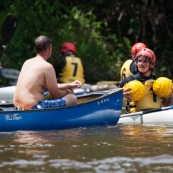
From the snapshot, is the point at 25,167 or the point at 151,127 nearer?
the point at 25,167

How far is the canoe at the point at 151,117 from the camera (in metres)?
12.1

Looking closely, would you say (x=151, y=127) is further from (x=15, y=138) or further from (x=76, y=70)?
(x=76, y=70)

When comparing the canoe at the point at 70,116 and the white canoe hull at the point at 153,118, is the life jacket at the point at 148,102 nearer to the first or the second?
the white canoe hull at the point at 153,118

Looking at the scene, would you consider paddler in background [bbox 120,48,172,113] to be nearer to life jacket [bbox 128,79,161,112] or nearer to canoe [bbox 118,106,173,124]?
life jacket [bbox 128,79,161,112]

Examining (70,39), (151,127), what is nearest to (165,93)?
(151,127)

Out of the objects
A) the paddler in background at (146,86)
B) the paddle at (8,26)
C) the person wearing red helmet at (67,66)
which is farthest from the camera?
the person wearing red helmet at (67,66)

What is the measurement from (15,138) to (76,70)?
6.04 metres

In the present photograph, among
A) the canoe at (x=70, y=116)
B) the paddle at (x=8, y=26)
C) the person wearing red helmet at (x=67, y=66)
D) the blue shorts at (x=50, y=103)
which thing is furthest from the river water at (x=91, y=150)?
the person wearing red helmet at (x=67, y=66)

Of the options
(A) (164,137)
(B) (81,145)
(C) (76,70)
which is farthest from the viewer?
(C) (76,70)

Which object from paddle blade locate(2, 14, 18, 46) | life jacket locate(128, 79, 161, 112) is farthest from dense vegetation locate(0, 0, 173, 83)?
life jacket locate(128, 79, 161, 112)

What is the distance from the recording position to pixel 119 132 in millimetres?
11312

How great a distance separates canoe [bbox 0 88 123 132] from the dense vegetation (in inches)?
295

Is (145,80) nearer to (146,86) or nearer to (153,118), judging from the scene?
(146,86)

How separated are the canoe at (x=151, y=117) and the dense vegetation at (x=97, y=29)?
7.20 m
